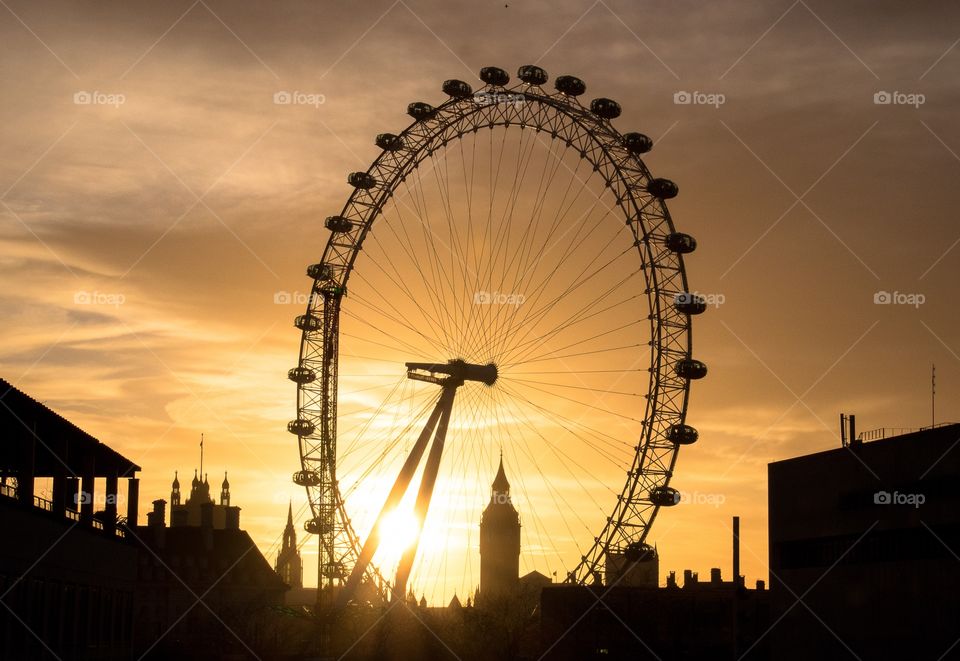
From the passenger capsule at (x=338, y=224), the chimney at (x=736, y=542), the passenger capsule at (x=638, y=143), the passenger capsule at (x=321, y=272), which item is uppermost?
the passenger capsule at (x=638, y=143)

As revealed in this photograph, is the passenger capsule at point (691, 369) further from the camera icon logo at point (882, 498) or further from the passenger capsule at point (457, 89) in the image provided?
the passenger capsule at point (457, 89)

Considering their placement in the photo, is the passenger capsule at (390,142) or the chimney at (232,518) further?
the chimney at (232,518)

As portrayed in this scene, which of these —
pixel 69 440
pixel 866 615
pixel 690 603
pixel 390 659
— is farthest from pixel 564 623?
pixel 69 440

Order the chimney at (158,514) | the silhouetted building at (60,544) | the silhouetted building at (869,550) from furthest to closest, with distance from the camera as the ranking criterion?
1. the chimney at (158,514)
2. the silhouetted building at (869,550)
3. the silhouetted building at (60,544)

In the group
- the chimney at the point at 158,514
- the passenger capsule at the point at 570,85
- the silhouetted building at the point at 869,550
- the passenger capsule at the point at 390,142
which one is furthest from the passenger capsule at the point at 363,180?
the chimney at the point at 158,514

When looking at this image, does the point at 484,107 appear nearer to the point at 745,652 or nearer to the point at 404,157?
the point at 404,157

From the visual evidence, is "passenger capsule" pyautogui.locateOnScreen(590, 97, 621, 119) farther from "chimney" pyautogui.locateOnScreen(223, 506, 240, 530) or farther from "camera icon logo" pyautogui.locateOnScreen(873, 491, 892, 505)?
"chimney" pyautogui.locateOnScreen(223, 506, 240, 530)
